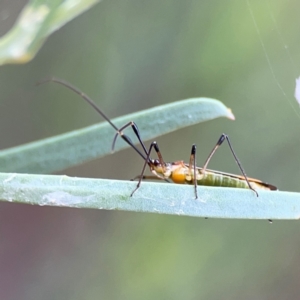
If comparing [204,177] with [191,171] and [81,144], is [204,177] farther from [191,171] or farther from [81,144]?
[81,144]

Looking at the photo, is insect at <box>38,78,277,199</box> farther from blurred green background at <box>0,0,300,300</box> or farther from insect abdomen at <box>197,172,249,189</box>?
blurred green background at <box>0,0,300,300</box>

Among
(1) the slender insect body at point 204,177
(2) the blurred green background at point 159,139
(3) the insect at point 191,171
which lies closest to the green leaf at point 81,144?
(3) the insect at point 191,171

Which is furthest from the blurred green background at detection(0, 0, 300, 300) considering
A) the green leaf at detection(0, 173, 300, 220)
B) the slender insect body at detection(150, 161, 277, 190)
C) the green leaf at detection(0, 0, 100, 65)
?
the green leaf at detection(0, 173, 300, 220)

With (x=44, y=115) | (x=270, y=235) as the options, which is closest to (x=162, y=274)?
(x=270, y=235)

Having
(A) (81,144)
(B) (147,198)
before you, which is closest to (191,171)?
(A) (81,144)

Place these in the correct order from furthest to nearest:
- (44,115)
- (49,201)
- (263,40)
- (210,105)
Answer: (44,115)
(263,40)
(210,105)
(49,201)

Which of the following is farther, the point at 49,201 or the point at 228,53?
the point at 228,53

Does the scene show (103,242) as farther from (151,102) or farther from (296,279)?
(296,279)
